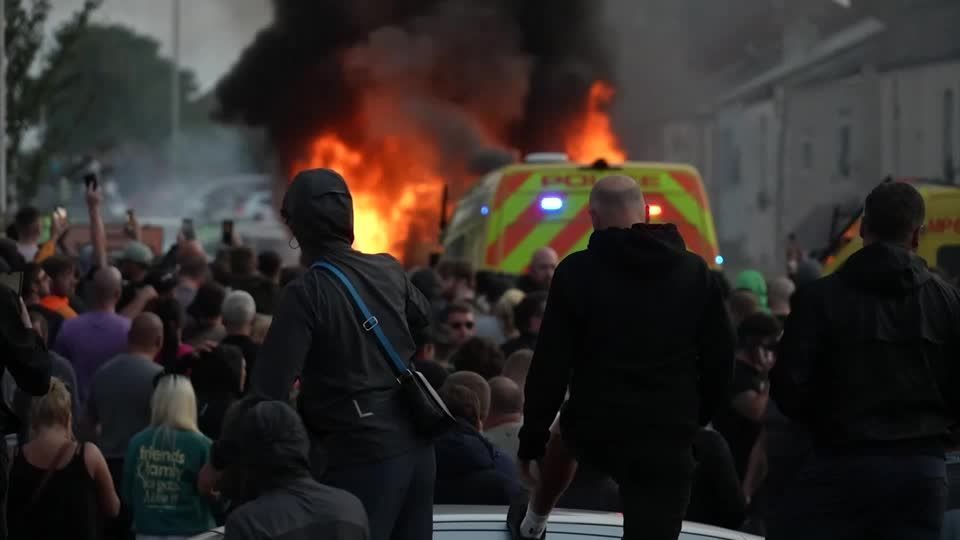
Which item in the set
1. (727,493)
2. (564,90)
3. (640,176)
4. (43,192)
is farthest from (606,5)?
(43,192)

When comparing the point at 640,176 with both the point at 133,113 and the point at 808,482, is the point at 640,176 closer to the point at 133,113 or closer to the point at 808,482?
the point at 808,482

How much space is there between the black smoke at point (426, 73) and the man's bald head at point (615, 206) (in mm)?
18955

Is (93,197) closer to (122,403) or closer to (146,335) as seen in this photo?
(146,335)

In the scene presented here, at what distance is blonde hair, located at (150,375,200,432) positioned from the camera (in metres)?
8.08

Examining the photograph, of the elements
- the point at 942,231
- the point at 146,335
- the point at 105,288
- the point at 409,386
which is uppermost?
the point at 409,386

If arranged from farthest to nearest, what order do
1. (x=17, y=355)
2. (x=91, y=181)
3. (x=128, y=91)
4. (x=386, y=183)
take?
1. (x=128, y=91)
2. (x=386, y=183)
3. (x=91, y=181)
4. (x=17, y=355)

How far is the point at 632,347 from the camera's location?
5.59m

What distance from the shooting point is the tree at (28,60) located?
2611cm

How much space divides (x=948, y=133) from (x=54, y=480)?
35022mm

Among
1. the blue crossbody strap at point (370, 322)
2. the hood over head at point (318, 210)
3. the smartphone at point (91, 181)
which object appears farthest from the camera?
the smartphone at point (91, 181)

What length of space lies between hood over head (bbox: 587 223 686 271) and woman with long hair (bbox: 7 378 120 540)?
294cm


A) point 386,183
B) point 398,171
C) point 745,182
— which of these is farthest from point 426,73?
point 745,182

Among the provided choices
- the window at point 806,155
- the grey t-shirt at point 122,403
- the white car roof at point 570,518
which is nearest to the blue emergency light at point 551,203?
the grey t-shirt at point 122,403

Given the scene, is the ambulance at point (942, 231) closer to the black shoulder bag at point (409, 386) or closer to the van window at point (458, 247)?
the van window at point (458, 247)
